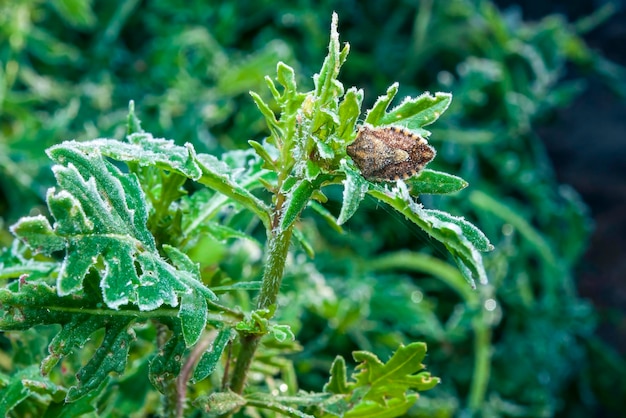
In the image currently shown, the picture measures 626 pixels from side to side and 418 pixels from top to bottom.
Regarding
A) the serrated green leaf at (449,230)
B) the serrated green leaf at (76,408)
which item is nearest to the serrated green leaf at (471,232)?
the serrated green leaf at (449,230)

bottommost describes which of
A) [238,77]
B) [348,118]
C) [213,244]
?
[348,118]

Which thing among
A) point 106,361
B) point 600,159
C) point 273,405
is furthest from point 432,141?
point 106,361

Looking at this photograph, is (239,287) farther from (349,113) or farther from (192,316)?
(349,113)

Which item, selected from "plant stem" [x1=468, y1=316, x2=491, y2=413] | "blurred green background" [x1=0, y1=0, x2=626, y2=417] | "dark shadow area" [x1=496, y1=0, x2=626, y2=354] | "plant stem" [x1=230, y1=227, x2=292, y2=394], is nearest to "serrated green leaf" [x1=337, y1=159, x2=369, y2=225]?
"plant stem" [x1=230, y1=227, x2=292, y2=394]

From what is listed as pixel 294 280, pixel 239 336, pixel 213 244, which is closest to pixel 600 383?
pixel 294 280

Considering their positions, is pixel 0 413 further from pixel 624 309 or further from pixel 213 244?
pixel 624 309

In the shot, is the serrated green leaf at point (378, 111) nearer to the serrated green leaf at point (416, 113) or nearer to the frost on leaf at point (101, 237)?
the serrated green leaf at point (416, 113)
